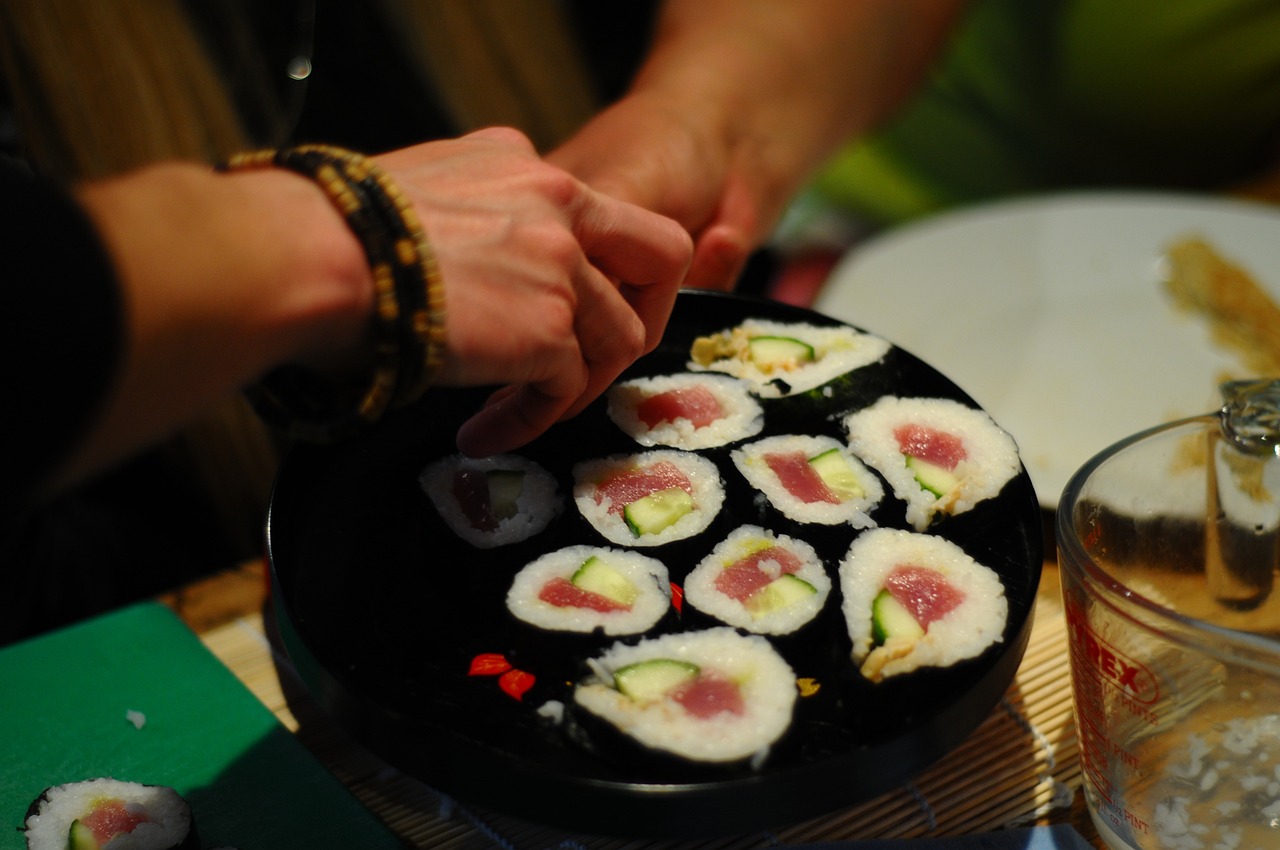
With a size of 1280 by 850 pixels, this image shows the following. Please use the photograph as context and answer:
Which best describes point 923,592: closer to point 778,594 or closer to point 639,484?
point 778,594

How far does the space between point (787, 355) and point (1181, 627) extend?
2.14 ft

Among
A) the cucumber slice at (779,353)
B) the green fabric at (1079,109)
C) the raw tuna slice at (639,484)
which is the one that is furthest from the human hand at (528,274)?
the green fabric at (1079,109)

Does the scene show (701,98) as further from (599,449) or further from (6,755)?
(6,755)

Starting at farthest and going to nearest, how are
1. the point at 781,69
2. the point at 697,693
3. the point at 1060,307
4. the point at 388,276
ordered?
the point at 1060,307
the point at 781,69
the point at 697,693
the point at 388,276

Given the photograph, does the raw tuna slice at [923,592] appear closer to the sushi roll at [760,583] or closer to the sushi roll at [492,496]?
the sushi roll at [760,583]

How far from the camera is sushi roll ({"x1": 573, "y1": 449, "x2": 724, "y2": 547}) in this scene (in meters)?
1.20

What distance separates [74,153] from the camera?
240 cm

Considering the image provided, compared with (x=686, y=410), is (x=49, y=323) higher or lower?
higher

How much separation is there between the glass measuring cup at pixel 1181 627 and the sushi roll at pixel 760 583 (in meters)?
0.26

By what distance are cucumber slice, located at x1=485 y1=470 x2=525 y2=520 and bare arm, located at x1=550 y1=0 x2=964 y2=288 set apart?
508 mm

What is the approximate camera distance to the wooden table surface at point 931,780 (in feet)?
3.63

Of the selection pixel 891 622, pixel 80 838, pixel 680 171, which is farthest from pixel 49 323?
pixel 680 171

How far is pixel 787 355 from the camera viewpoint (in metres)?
1.43

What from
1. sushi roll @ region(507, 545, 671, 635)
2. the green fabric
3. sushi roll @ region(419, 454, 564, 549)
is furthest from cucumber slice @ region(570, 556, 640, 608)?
the green fabric
